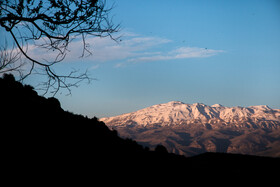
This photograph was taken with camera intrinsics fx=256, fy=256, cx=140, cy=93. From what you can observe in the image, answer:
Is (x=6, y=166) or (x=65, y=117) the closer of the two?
(x=6, y=166)

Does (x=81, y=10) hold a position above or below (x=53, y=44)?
above

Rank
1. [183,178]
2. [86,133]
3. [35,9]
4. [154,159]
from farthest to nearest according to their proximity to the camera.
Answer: [86,133]
[154,159]
[35,9]
[183,178]

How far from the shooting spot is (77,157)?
1339 centimetres

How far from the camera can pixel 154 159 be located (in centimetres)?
1577

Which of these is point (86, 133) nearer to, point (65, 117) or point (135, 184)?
point (65, 117)

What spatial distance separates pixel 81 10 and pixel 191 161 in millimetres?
11511

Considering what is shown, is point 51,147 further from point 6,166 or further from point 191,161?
point 191,161

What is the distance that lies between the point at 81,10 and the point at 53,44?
2671 millimetres

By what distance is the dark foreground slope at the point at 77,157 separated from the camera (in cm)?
1180

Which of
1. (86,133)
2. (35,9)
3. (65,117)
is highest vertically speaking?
(35,9)

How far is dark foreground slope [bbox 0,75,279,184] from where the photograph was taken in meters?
11.8

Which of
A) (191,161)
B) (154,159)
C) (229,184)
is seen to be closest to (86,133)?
(154,159)

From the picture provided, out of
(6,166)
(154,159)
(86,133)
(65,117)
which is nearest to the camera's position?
(6,166)

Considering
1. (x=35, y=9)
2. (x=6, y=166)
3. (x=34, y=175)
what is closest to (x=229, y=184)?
(x=34, y=175)
